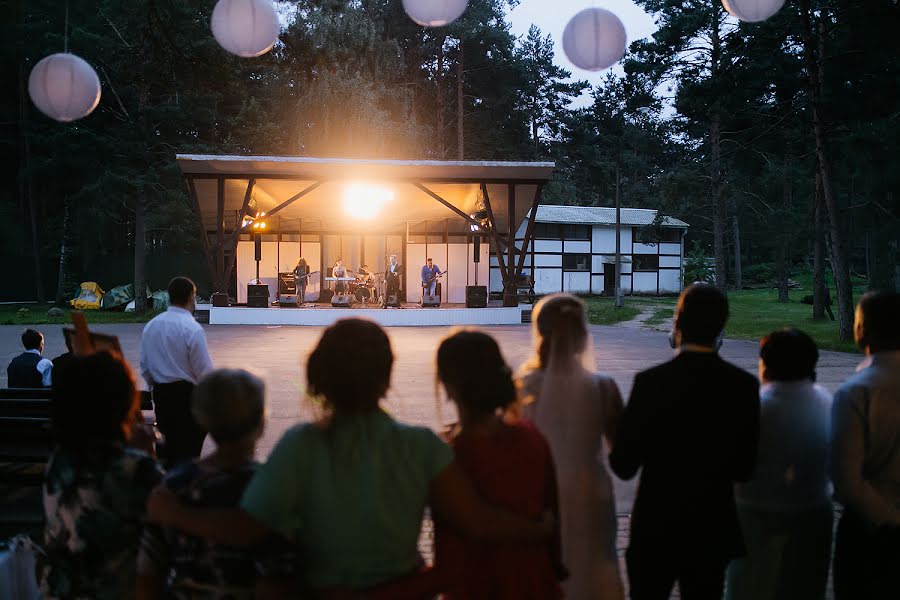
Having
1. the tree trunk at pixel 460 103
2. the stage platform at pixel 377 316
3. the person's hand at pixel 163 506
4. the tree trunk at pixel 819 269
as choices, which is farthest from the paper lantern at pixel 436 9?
the tree trunk at pixel 460 103

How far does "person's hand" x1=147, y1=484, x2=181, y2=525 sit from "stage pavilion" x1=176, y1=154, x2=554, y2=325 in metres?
17.5

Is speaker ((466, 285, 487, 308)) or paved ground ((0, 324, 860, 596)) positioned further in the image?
speaker ((466, 285, 487, 308))

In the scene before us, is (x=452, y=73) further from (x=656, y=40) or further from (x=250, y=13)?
(x=250, y=13)

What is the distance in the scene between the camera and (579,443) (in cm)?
260

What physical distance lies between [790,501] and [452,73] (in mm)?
39719

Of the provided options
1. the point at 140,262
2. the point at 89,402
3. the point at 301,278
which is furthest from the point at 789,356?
the point at 140,262

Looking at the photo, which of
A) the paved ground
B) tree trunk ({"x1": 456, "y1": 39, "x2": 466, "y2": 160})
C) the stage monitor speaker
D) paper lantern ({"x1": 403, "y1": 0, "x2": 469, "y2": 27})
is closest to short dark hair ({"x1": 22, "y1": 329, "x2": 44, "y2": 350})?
the paved ground

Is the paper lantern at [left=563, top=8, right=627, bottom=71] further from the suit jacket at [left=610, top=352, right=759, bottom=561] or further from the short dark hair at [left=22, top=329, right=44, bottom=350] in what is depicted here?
the short dark hair at [left=22, top=329, right=44, bottom=350]

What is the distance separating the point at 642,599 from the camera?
8.07 feet

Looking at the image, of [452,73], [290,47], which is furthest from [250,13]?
[452,73]

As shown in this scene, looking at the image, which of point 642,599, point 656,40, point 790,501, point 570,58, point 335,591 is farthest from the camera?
point 656,40

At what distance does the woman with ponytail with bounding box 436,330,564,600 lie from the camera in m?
1.99

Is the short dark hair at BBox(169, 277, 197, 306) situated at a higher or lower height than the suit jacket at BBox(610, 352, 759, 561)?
higher

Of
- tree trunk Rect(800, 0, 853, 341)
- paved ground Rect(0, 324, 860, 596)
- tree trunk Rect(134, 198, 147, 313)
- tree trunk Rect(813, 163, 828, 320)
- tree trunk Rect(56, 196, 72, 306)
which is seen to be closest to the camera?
paved ground Rect(0, 324, 860, 596)
